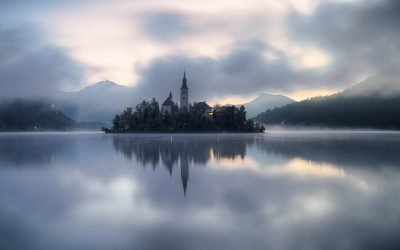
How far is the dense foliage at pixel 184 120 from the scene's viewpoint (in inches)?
4943

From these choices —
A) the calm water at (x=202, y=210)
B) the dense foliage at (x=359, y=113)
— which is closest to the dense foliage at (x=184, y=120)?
the dense foliage at (x=359, y=113)

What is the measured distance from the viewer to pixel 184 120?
126m

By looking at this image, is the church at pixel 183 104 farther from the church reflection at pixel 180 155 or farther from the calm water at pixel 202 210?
the calm water at pixel 202 210

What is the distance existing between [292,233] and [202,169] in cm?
1218

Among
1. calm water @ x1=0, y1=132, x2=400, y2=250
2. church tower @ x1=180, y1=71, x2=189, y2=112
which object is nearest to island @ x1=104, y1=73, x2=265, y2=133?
church tower @ x1=180, y1=71, x2=189, y2=112

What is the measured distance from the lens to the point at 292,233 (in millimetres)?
8234

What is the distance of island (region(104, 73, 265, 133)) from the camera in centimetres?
12562

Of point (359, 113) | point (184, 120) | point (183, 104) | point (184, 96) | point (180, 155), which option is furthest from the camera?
point (359, 113)

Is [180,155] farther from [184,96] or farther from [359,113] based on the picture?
[359,113]

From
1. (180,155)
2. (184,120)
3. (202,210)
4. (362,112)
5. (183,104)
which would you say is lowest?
(202,210)

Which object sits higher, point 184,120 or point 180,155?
point 184,120

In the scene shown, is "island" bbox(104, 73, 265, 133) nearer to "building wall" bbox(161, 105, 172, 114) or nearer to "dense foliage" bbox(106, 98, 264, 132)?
"dense foliage" bbox(106, 98, 264, 132)

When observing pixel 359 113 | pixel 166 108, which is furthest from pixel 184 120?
pixel 359 113

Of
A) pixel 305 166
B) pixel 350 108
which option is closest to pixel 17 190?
pixel 305 166
